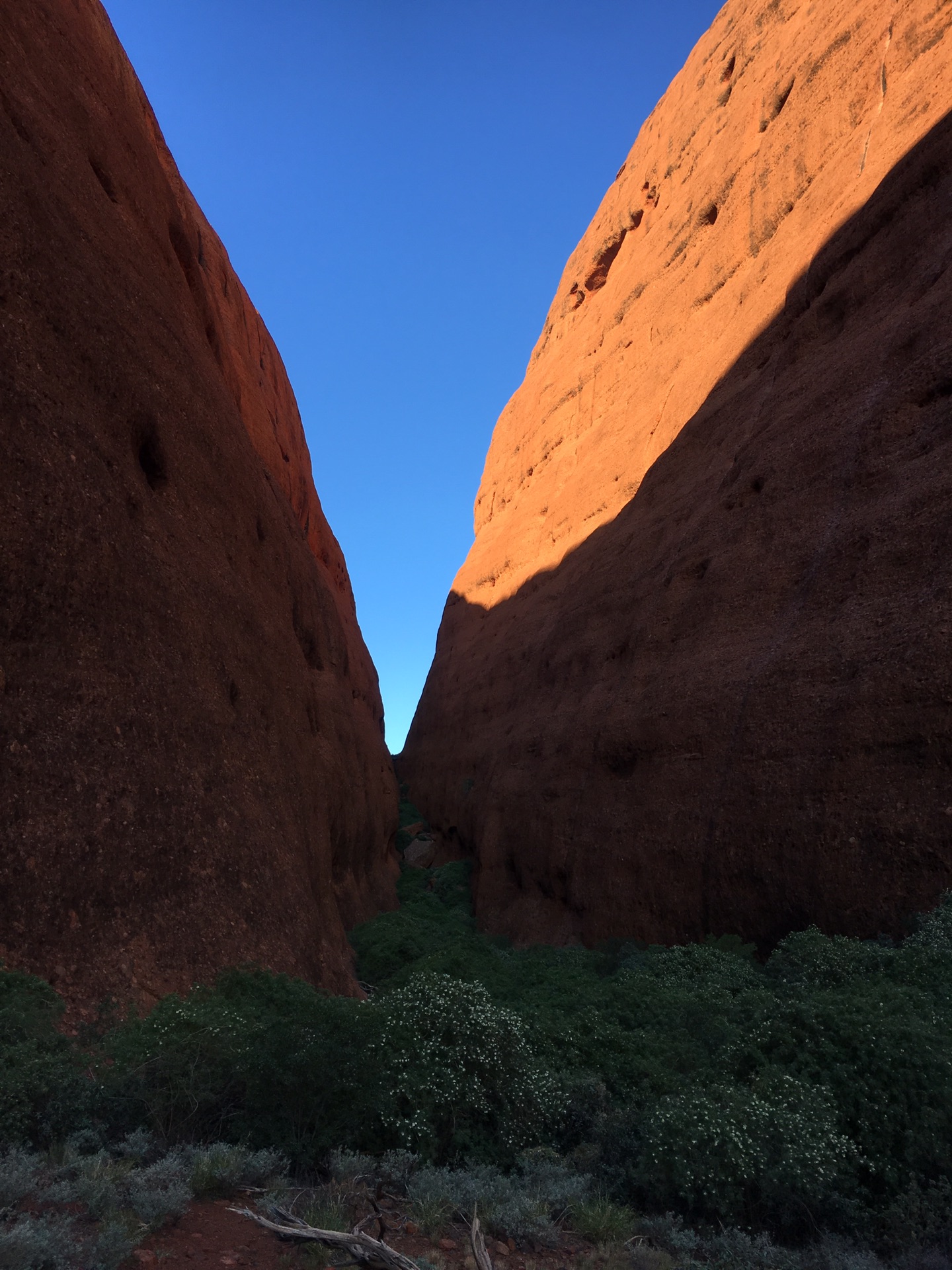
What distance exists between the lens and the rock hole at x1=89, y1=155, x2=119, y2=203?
36.0ft

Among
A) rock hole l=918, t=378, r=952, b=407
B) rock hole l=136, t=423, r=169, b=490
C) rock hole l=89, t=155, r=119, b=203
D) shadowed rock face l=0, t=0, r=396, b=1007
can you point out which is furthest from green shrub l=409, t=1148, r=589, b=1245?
rock hole l=89, t=155, r=119, b=203

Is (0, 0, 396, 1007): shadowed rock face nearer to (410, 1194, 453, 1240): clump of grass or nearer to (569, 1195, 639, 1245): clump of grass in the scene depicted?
(410, 1194, 453, 1240): clump of grass

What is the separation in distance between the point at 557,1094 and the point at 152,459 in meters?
9.31

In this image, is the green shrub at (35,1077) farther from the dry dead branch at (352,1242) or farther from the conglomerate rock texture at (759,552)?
the conglomerate rock texture at (759,552)

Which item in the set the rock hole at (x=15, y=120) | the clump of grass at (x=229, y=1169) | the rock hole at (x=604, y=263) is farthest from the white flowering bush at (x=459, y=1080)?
the rock hole at (x=604, y=263)

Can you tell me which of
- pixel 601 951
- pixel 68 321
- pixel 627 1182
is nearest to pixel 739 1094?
pixel 627 1182

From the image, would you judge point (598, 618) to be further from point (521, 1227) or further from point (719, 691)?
point (521, 1227)

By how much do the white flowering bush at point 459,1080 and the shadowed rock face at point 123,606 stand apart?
266 centimetres

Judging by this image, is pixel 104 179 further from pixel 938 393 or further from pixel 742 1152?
pixel 742 1152

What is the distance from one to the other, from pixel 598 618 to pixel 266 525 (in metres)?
8.21

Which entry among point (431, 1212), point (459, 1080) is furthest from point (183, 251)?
point (431, 1212)

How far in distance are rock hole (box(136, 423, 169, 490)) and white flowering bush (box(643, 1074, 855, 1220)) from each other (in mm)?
9603

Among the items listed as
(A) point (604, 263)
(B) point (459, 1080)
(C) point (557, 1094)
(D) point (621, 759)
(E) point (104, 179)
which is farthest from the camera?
(A) point (604, 263)

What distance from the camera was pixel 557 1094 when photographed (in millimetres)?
5660
